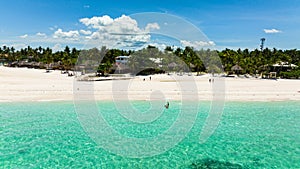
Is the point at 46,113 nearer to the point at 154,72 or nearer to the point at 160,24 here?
the point at 160,24

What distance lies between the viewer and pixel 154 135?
561 inches

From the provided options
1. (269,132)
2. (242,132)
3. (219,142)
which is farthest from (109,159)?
(269,132)

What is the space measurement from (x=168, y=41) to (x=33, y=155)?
8.11m

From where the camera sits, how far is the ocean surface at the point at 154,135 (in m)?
10.2

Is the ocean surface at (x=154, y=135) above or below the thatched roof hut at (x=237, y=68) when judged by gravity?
below

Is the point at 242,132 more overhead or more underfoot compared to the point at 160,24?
more underfoot

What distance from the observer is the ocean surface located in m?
10.2

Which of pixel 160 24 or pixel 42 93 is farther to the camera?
pixel 42 93

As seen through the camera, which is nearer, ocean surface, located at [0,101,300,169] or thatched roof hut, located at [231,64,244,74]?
ocean surface, located at [0,101,300,169]

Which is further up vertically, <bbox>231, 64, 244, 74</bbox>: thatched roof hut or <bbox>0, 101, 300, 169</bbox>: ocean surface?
<bbox>231, 64, 244, 74</bbox>: thatched roof hut

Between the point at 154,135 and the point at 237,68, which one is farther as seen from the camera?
the point at 237,68

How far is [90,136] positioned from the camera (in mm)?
13914

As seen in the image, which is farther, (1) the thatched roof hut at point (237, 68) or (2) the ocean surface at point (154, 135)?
(1) the thatched roof hut at point (237, 68)

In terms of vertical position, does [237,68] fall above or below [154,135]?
above
